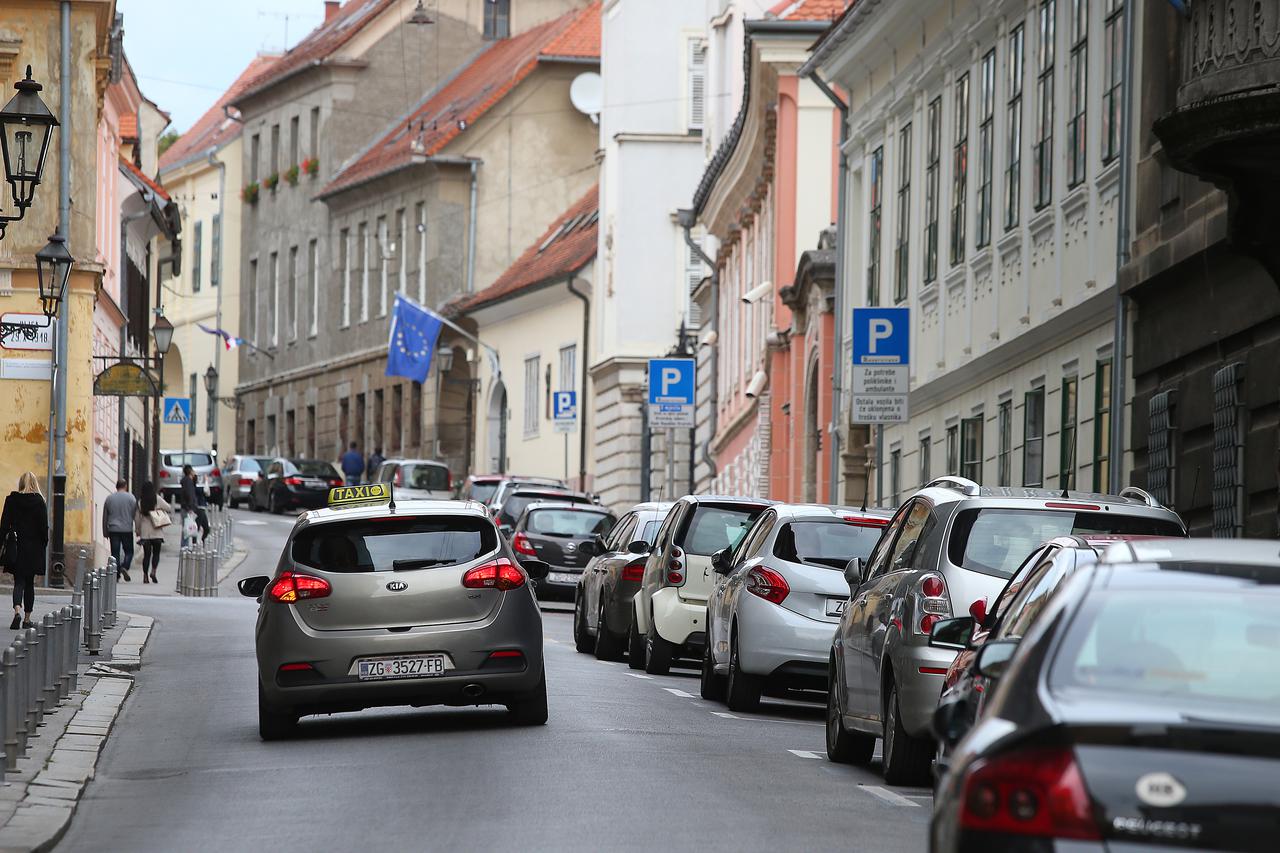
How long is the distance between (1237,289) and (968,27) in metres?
11.5

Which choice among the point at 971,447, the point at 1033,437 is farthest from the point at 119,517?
the point at 1033,437

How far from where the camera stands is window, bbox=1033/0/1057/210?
28.1 meters

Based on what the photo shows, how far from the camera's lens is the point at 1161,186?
23.7m

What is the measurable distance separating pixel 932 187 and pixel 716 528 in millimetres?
12917

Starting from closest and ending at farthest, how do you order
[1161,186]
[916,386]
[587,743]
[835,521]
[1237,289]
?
[587,743]
[835,521]
[1237,289]
[1161,186]
[916,386]

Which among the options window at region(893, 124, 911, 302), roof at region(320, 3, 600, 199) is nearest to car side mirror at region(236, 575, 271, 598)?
window at region(893, 124, 911, 302)

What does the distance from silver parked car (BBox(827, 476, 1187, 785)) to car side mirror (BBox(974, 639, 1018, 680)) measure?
4.25 meters

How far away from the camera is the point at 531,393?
73.7 m

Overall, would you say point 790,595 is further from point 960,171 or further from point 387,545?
point 960,171

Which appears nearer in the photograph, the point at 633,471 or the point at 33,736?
the point at 33,736

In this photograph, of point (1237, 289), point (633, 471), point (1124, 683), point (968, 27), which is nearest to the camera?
point (1124, 683)

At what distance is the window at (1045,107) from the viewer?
28094 mm

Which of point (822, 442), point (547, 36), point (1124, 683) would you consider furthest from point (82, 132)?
point (547, 36)

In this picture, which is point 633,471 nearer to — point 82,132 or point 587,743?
point 82,132
